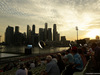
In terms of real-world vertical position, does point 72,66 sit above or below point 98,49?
below

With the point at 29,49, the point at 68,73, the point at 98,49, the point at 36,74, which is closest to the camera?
the point at 68,73

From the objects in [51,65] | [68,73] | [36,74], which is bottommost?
[36,74]

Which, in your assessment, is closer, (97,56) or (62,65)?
(62,65)

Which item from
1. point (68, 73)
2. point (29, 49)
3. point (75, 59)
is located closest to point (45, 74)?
point (68, 73)

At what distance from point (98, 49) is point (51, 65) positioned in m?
4.05

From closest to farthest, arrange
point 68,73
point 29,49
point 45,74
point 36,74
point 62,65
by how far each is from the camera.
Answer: point 45,74, point 68,73, point 62,65, point 36,74, point 29,49

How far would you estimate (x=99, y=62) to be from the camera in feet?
22.5

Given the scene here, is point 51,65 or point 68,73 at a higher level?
point 51,65

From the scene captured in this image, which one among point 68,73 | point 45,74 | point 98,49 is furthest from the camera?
point 98,49

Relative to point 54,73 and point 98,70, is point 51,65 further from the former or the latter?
point 98,70

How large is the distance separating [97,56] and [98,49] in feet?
1.50

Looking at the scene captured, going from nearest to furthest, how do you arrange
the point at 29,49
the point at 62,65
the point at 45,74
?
the point at 45,74, the point at 62,65, the point at 29,49

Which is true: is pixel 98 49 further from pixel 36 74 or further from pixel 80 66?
pixel 36 74

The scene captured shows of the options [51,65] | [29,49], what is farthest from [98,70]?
[29,49]
